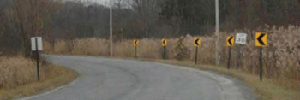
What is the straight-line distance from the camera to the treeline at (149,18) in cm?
2006

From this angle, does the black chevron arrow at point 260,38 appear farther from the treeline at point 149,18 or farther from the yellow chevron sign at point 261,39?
the treeline at point 149,18

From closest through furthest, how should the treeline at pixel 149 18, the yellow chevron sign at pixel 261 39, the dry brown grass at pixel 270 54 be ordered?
the yellow chevron sign at pixel 261 39
the dry brown grass at pixel 270 54
the treeline at pixel 149 18

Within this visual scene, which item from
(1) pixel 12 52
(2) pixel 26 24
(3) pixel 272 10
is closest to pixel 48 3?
(2) pixel 26 24

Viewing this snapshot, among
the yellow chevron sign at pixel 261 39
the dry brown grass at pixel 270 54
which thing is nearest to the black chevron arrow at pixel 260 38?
the yellow chevron sign at pixel 261 39

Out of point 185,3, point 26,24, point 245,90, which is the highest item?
point 185,3

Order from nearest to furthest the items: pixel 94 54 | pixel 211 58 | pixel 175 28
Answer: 1. pixel 211 58
2. pixel 94 54
3. pixel 175 28

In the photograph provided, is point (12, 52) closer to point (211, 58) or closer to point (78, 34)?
point (211, 58)

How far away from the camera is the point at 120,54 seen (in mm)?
37344

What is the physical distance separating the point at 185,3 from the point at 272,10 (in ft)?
43.7

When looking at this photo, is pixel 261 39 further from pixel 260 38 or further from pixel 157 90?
pixel 157 90

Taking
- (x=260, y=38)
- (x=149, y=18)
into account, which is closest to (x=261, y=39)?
(x=260, y=38)

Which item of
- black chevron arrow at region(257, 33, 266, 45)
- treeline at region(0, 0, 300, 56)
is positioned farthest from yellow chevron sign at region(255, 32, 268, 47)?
treeline at region(0, 0, 300, 56)

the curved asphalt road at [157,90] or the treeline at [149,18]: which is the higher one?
the treeline at [149,18]

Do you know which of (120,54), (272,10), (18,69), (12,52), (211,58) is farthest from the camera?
(272,10)
